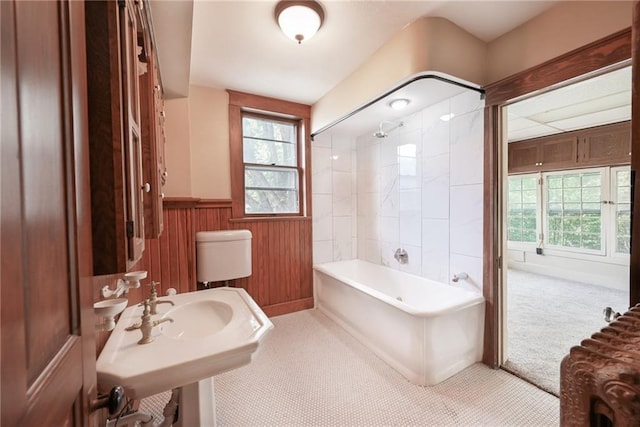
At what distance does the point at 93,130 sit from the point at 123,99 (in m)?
0.11

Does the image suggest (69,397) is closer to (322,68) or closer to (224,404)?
(224,404)

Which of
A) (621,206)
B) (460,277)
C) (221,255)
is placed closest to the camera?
(460,277)

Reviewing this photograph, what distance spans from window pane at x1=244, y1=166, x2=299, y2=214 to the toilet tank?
50cm

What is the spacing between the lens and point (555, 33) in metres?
1.58

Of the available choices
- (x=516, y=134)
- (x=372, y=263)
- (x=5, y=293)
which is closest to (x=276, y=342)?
(x=372, y=263)

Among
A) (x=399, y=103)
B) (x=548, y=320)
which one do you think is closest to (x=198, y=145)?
(x=399, y=103)

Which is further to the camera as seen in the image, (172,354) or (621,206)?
(621,206)

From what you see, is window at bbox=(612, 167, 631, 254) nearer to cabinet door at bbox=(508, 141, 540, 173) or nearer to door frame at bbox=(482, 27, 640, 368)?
cabinet door at bbox=(508, 141, 540, 173)

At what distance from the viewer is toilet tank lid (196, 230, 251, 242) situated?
2.45m

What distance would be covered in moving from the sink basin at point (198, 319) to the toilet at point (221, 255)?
3.01 ft

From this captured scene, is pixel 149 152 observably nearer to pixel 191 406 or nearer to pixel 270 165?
pixel 191 406

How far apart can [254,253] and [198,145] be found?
4.17 ft

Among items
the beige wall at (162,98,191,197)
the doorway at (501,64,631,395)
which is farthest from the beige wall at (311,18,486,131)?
the beige wall at (162,98,191,197)

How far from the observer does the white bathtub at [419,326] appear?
1847 mm
